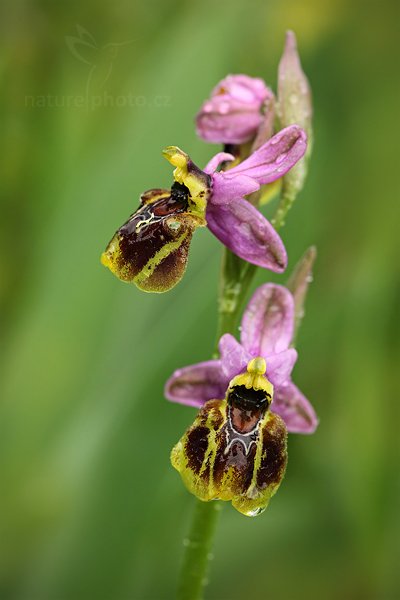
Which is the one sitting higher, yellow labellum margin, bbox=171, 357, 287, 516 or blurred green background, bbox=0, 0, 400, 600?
blurred green background, bbox=0, 0, 400, 600

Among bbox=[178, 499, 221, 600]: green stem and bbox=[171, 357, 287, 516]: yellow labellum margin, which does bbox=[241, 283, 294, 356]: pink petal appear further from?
bbox=[178, 499, 221, 600]: green stem

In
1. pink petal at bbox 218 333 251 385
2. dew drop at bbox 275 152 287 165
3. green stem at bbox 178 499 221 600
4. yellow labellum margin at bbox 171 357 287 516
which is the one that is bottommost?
green stem at bbox 178 499 221 600

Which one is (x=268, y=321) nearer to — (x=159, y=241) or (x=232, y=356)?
(x=232, y=356)

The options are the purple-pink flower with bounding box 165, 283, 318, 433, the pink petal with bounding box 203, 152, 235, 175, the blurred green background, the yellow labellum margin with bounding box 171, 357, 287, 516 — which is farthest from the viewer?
the blurred green background

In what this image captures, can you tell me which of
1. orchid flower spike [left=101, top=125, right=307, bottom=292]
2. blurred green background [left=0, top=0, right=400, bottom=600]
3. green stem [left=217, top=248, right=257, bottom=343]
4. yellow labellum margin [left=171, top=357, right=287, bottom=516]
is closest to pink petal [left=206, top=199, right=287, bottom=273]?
orchid flower spike [left=101, top=125, right=307, bottom=292]

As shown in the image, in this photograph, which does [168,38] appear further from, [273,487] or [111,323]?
[273,487]

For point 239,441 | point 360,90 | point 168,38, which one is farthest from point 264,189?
point 360,90

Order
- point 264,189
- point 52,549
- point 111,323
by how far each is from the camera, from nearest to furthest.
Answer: point 264,189 → point 52,549 → point 111,323

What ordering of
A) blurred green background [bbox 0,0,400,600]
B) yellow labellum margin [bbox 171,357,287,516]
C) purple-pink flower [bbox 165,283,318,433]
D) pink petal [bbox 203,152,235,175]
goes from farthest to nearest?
1. blurred green background [bbox 0,0,400,600]
2. purple-pink flower [bbox 165,283,318,433]
3. pink petal [bbox 203,152,235,175]
4. yellow labellum margin [bbox 171,357,287,516]
